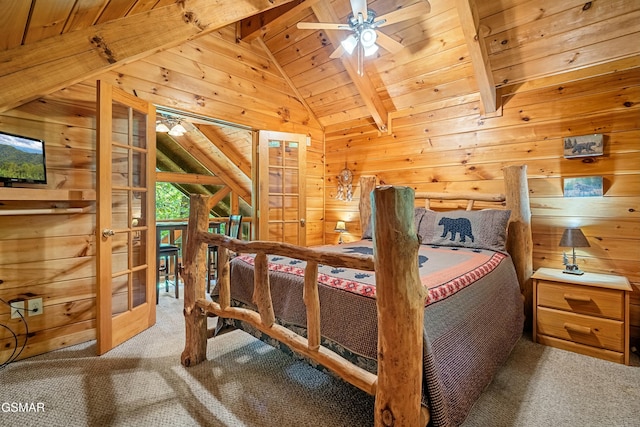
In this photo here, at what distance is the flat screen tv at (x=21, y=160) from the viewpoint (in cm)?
192

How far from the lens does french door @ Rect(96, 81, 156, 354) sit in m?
2.19

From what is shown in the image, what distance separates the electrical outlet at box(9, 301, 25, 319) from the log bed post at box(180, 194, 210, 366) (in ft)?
3.94

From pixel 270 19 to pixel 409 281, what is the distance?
3.31 m

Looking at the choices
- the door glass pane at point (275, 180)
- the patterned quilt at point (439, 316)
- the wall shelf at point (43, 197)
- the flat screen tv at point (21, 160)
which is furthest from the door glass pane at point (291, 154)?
the flat screen tv at point (21, 160)

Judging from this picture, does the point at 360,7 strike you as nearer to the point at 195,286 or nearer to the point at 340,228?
the point at 195,286

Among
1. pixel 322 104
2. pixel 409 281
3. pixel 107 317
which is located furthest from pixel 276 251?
pixel 322 104

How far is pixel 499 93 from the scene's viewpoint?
9.68 feet

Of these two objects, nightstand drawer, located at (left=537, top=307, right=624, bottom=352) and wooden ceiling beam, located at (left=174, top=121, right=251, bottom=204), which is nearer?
nightstand drawer, located at (left=537, top=307, right=624, bottom=352)

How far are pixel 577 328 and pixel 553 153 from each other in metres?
1.47

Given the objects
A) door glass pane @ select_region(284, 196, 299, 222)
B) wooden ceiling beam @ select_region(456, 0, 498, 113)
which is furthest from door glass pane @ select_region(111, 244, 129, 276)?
wooden ceiling beam @ select_region(456, 0, 498, 113)

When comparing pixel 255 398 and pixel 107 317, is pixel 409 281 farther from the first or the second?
pixel 107 317

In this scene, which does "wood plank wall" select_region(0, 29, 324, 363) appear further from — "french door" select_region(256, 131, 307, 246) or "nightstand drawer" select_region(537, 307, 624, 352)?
"nightstand drawer" select_region(537, 307, 624, 352)

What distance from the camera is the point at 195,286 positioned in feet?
6.68

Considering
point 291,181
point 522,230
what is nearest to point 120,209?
point 291,181
